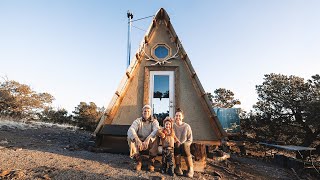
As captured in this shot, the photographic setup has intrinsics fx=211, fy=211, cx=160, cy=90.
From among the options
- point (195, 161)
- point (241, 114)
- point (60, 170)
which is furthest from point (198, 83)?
point (241, 114)

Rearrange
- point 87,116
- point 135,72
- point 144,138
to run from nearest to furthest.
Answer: point 144,138
point 135,72
point 87,116

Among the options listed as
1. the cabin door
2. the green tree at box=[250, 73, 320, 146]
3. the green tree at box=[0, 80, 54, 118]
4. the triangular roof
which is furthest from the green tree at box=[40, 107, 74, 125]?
the green tree at box=[250, 73, 320, 146]

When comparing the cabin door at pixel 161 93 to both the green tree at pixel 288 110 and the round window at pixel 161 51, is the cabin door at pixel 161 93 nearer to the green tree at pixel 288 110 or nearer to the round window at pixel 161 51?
the round window at pixel 161 51

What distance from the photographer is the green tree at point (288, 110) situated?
1364cm

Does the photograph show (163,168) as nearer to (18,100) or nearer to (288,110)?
(288,110)

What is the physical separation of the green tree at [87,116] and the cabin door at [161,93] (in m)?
11.5

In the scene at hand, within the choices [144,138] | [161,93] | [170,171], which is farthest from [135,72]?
[170,171]

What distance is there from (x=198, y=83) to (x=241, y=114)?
36.4ft

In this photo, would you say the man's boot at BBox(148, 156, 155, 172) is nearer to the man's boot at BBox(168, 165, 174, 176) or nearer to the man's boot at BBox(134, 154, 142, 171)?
the man's boot at BBox(134, 154, 142, 171)

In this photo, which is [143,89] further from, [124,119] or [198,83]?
[198,83]

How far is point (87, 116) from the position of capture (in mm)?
17734

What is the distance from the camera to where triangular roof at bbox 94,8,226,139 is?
6.89 m

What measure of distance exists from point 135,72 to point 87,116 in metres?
11.7

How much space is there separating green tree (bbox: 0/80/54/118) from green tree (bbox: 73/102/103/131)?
4414mm
